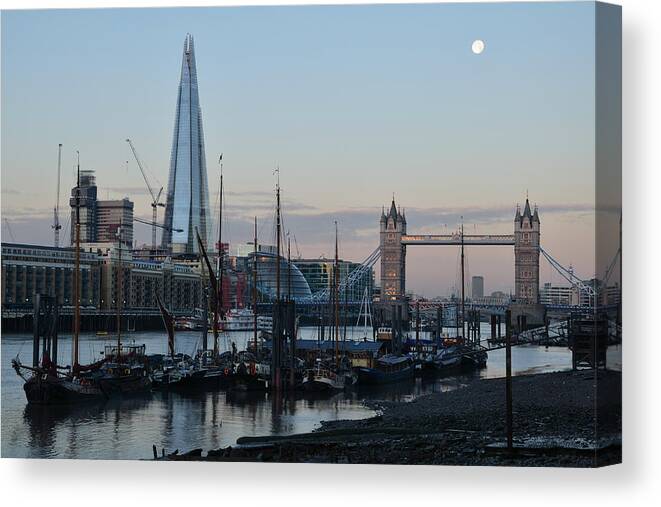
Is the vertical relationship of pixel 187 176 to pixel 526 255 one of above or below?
above

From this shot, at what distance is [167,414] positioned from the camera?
12672 mm

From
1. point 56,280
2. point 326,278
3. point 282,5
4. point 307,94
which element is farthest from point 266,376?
point 282,5

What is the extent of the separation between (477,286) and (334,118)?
2.19 metres

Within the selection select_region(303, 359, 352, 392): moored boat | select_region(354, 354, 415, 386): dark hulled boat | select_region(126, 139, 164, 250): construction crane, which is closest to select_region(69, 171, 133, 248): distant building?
select_region(126, 139, 164, 250): construction crane

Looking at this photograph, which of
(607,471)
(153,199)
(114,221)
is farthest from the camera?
(114,221)

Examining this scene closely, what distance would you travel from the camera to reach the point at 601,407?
10.6 metres

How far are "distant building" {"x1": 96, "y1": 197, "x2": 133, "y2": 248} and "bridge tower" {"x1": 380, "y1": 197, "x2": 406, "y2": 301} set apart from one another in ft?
8.44

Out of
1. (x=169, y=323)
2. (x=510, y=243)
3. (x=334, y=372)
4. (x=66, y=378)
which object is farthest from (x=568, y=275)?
(x=66, y=378)

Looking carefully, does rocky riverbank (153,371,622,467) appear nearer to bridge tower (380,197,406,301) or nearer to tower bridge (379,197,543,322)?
tower bridge (379,197,543,322)

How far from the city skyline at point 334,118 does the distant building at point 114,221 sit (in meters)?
0.21

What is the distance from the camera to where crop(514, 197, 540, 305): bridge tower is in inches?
448

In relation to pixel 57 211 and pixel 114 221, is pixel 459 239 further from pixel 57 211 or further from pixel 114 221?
pixel 57 211

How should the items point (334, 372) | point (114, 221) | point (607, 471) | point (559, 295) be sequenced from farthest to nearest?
point (334, 372) < point (114, 221) < point (559, 295) < point (607, 471)

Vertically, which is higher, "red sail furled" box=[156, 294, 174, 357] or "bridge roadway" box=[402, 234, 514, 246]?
"bridge roadway" box=[402, 234, 514, 246]
